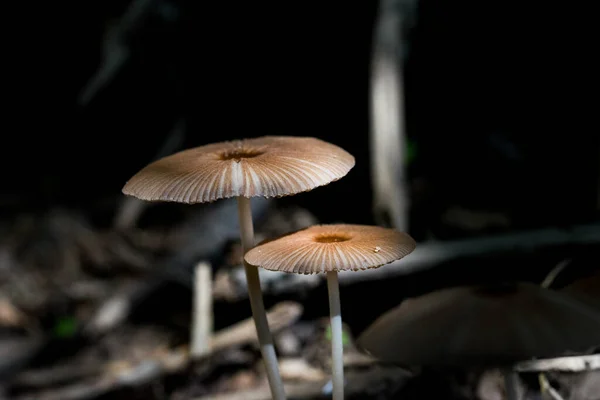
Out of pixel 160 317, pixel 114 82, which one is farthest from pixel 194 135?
pixel 160 317

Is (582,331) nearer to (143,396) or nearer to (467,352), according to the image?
(467,352)

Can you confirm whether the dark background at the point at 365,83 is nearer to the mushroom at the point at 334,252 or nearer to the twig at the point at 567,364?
the twig at the point at 567,364

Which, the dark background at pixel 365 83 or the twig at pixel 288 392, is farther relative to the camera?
the dark background at pixel 365 83

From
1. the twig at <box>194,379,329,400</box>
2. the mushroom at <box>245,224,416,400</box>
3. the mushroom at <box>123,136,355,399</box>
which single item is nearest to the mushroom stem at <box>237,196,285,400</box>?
the mushroom at <box>123,136,355,399</box>

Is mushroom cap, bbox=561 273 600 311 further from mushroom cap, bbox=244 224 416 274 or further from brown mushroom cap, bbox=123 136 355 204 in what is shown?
brown mushroom cap, bbox=123 136 355 204

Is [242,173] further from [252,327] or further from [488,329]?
[252,327]

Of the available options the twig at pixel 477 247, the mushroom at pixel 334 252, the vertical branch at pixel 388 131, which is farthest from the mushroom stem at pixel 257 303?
the vertical branch at pixel 388 131
